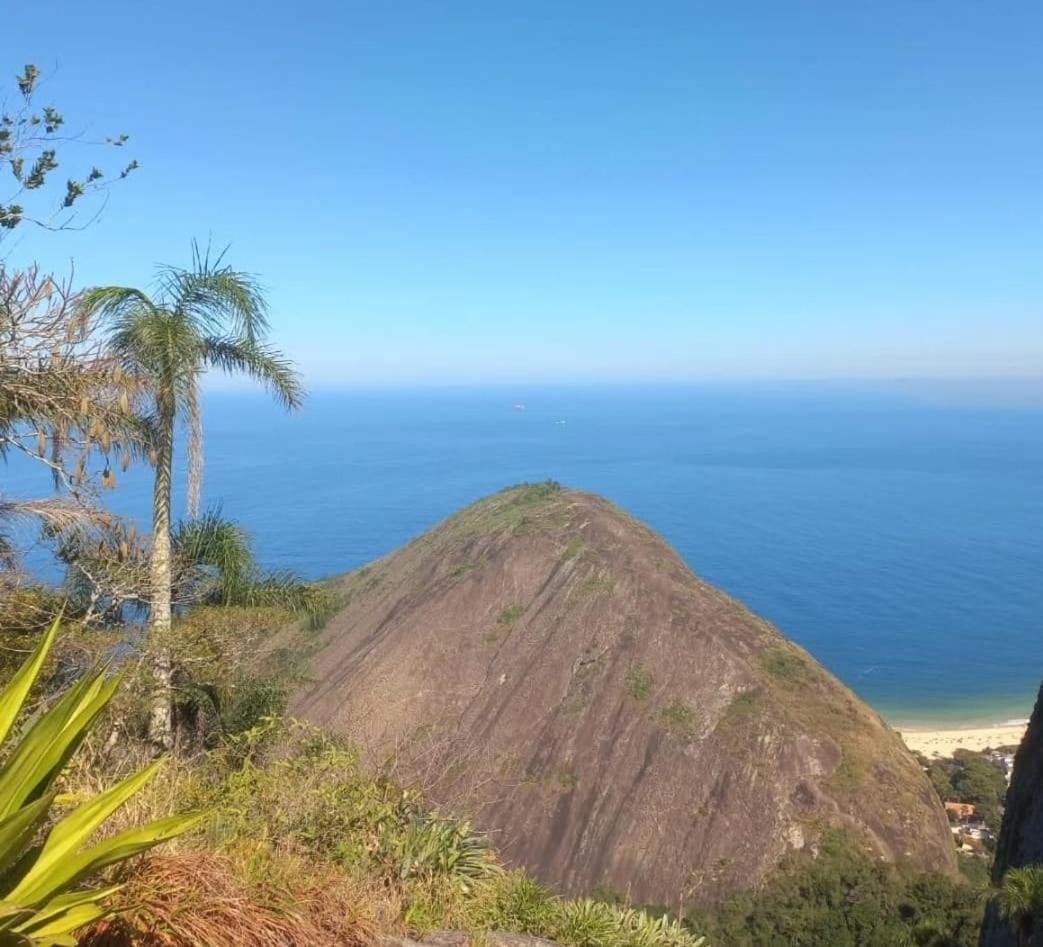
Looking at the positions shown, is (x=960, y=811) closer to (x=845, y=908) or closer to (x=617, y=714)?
(x=617, y=714)

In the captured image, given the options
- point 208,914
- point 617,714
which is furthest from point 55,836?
point 617,714

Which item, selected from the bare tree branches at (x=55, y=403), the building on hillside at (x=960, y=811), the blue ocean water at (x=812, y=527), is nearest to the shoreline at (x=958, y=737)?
the blue ocean water at (x=812, y=527)

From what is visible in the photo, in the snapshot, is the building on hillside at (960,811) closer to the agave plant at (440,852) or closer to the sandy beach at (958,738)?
the sandy beach at (958,738)

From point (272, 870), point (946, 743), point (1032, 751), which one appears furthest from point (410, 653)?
point (946, 743)

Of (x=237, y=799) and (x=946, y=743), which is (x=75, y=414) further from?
(x=946, y=743)

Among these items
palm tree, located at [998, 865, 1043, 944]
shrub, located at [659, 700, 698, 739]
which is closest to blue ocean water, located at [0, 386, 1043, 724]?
shrub, located at [659, 700, 698, 739]
